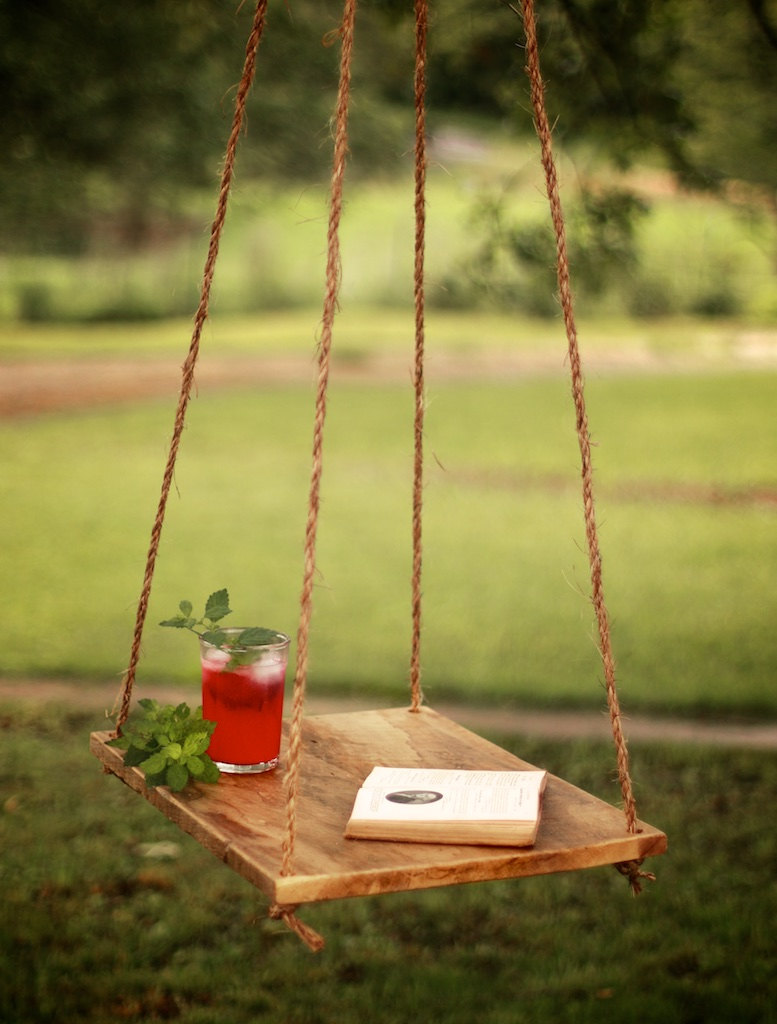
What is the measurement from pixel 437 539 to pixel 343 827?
289 inches

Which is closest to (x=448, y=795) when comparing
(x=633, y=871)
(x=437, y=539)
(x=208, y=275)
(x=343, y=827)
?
(x=343, y=827)

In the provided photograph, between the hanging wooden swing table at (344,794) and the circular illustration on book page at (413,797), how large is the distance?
8 centimetres

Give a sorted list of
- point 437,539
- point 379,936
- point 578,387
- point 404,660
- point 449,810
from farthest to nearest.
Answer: point 437,539 → point 404,660 → point 379,936 → point 578,387 → point 449,810

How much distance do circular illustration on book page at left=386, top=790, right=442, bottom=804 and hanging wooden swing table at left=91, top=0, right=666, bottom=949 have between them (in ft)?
0.27

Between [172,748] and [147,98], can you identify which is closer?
[172,748]

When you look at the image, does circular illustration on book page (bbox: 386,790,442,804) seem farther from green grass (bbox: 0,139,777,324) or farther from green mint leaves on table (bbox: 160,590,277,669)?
green grass (bbox: 0,139,777,324)

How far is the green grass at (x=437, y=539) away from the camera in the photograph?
6480 millimetres

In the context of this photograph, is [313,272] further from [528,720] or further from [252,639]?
[252,639]

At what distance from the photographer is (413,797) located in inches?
79.2

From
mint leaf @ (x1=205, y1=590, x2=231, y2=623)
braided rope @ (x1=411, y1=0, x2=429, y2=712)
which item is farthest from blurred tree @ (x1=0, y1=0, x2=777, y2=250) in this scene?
mint leaf @ (x1=205, y1=590, x2=231, y2=623)

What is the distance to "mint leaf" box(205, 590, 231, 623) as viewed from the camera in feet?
7.40

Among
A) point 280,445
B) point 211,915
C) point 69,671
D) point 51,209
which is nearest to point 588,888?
point 211,915

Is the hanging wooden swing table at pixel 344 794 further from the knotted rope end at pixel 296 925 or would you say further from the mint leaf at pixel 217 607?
the mint leaf at pixel 217 607

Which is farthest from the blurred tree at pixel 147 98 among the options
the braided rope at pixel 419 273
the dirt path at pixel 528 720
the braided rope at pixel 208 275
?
the braided rope at pixel 208 275
